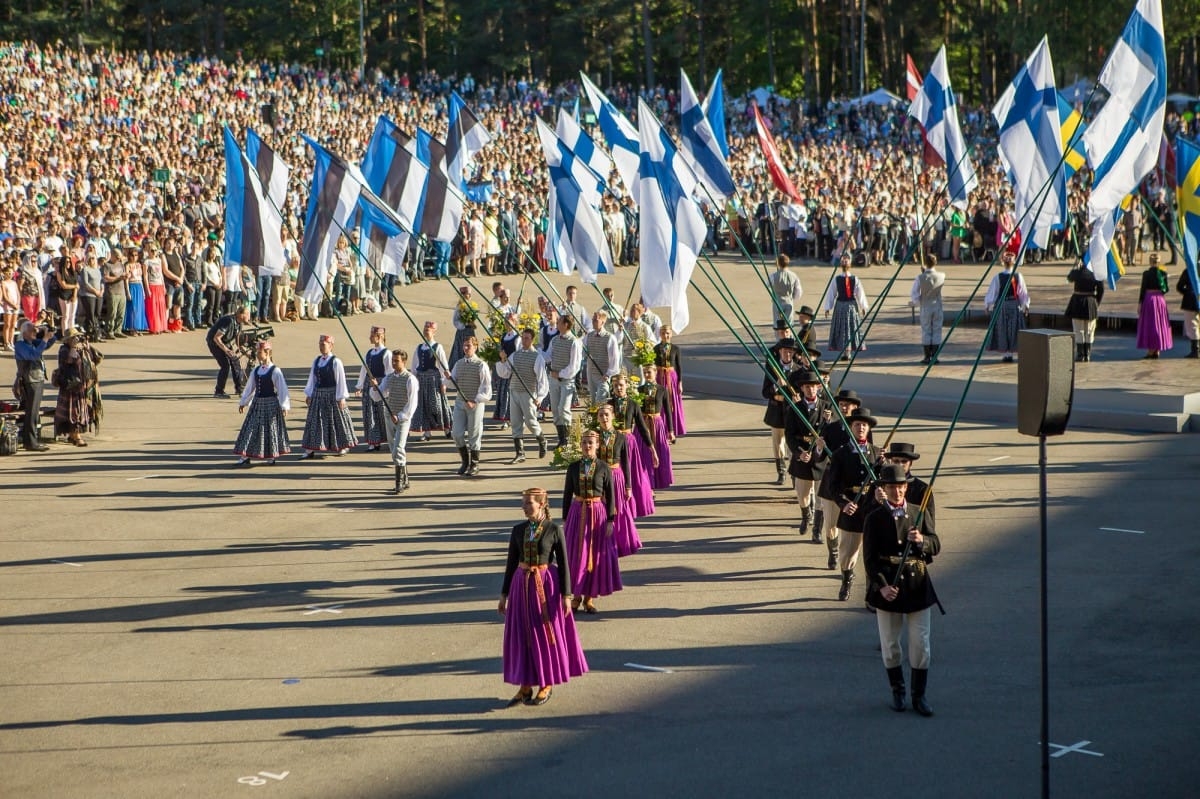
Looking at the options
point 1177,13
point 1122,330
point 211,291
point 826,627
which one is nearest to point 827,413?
point 826,627

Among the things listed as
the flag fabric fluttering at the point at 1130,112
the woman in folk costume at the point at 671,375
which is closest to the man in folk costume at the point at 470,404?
the woman in folk costume at the point at 671,375

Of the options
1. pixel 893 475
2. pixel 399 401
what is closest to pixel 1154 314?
pixel 399 401

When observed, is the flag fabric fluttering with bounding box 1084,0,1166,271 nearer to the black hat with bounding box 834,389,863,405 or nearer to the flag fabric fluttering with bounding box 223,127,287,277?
the black hat with bounding box 834,389,863,405

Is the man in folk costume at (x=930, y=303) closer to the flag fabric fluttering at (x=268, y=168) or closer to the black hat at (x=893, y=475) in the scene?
the flag fabric fluttering at (x=268, y=168)

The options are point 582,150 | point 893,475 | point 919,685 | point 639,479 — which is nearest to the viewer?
point 919,685

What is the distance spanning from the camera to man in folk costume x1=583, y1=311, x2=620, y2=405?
66.4ft

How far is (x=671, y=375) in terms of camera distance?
19.8 meters

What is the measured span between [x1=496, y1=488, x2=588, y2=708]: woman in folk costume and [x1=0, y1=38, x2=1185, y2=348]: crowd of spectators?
1181 cm

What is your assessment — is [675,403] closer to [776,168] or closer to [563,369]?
[563,369]

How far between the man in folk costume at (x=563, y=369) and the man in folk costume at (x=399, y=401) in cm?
229

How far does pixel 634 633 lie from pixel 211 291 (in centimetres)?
1975

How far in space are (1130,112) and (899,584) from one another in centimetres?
627

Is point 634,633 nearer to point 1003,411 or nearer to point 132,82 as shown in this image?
point 1003,411

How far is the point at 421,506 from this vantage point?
669 inches
